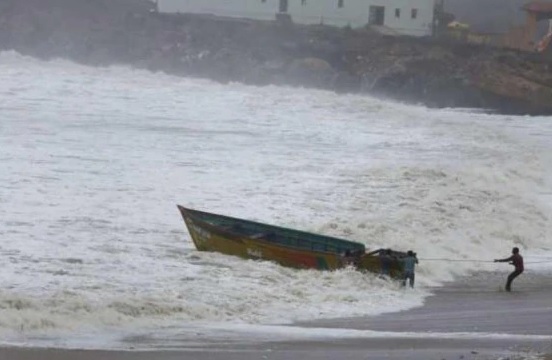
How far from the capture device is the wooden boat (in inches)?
801

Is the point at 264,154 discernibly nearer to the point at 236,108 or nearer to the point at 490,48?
the point at 236,108

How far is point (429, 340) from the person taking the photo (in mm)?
15852

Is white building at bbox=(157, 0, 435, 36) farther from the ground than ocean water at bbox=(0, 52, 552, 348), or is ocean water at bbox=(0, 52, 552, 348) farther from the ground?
white building at bbox=(157, 0, 435, 36)

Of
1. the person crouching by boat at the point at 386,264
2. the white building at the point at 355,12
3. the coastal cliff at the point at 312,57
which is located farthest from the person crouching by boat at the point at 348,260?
Result: the white building at the point at 355,12

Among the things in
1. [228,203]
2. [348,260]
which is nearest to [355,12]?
[228,203]

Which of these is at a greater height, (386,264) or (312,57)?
(312,57)

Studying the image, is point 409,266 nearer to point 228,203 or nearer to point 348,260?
point 348,260

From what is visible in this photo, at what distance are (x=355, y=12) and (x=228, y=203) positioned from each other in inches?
2056

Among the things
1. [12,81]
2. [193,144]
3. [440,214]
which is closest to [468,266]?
[440,214]

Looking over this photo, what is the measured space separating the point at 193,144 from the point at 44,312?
81.8ft

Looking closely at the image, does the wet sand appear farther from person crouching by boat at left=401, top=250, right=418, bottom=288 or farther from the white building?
the white building

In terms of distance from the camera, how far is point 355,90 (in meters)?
71.6

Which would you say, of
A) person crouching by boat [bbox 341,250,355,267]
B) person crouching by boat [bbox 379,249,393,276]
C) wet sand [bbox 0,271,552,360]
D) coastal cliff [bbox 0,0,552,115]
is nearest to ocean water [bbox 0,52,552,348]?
person crouching by boat [bbox 379,249,393,276]

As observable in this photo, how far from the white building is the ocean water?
67.9 ft
